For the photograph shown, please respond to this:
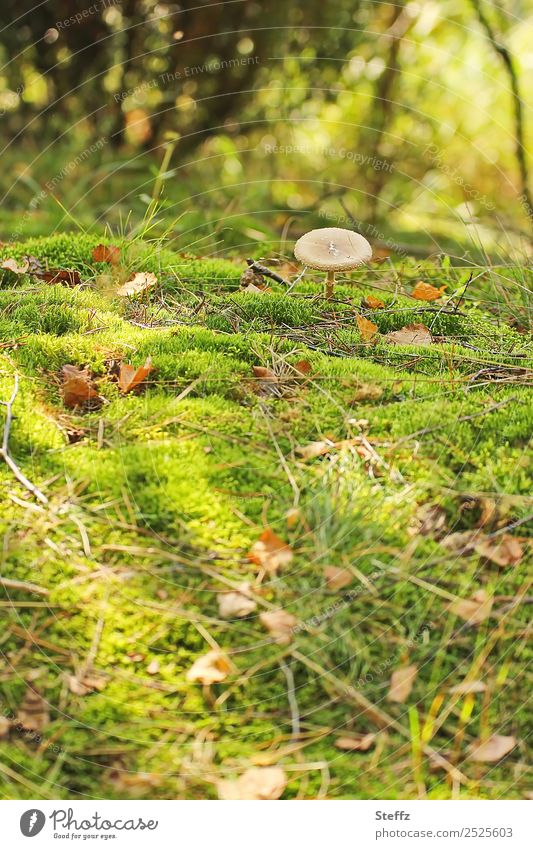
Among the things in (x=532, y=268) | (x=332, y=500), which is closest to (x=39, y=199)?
(x=532, y=268)

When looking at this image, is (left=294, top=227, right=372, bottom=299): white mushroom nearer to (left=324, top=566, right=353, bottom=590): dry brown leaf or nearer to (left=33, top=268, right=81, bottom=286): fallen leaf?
(left=33, top=268, right=81, bottom=286): fallen leaf

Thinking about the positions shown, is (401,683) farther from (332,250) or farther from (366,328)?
(332,250)

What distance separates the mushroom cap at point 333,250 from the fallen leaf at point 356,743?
5.93ft

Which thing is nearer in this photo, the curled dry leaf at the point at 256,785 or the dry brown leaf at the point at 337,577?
the curled dry leaf at the point at 256,785

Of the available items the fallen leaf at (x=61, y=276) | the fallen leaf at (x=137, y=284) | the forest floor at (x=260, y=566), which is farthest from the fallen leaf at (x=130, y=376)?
the fallen leaf at (x=61, y=276)

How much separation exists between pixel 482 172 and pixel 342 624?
8.01m

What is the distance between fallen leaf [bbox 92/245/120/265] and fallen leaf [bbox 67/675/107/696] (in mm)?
2052

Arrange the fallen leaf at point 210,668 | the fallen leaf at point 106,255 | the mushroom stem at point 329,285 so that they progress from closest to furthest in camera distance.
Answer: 1. the fallen leaf at point 210,668
2. the mushroom stem at point 329,285
3. the fallen leaf at point 106,255

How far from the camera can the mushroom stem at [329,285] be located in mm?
3018

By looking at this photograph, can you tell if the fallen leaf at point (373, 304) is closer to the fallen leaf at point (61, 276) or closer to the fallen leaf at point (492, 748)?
the fallen leaf at point (61, 276)

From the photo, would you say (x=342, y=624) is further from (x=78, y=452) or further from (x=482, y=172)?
(x=482, y=172)

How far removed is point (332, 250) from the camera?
2.93m
